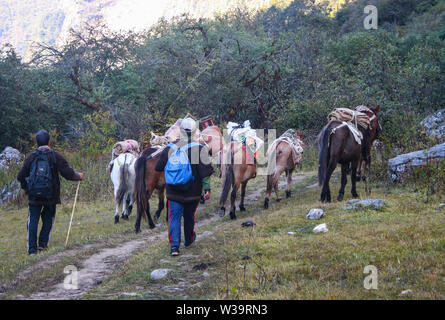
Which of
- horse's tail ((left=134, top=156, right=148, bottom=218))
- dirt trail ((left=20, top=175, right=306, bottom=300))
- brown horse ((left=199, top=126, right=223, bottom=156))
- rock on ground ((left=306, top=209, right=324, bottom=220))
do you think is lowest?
dirt trail ((left=20, top=175, right=306, bottom=300))

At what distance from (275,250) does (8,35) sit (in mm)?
111933

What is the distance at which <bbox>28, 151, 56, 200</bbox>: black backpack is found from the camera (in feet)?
26.2

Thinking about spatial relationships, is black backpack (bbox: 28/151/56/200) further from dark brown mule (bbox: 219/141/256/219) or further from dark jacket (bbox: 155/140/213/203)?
dark brown mule (bbox: 219/141/256/219)

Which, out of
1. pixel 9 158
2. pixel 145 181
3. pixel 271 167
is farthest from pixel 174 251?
pixel 9 158

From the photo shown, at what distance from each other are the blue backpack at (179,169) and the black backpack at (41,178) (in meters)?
2.43

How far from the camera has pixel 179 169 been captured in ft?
22.8

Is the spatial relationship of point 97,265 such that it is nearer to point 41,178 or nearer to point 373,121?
point 41,178

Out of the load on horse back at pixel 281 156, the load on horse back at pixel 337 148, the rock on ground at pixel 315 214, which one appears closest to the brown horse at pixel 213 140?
the load on horse back at pixel 281 156

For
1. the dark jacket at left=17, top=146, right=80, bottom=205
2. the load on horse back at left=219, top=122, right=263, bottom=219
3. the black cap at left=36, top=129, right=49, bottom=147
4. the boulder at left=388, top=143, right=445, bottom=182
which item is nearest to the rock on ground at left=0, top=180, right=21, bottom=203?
the dark jacket at left=17, top=146, right=80, bottom=205

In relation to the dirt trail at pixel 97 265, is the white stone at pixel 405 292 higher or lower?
higher

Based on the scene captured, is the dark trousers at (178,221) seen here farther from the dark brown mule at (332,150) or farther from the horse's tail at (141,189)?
the dark brown mule at (332,150)

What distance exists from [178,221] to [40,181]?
8.89ft

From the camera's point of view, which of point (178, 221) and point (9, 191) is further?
point (9, 191)

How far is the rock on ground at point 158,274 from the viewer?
563 centimetres
